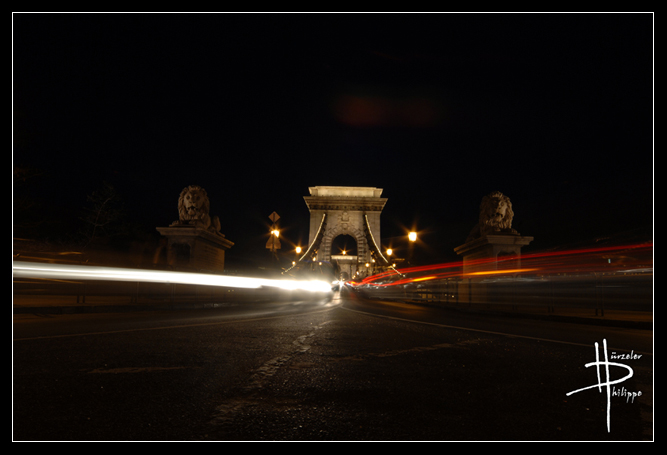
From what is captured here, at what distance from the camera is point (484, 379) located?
12.4 ft

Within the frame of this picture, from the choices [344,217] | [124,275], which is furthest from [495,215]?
[344,217]

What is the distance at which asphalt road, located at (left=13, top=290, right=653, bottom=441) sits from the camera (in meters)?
2.49

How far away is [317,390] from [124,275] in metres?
11.9

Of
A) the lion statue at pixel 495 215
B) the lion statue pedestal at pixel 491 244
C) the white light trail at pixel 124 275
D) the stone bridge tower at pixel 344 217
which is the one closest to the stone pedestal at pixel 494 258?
the lion statue pedestal at pixel 491 244

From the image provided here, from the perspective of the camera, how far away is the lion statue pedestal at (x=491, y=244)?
16969mm

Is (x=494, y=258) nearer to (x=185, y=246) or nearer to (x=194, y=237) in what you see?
(x=194, y=237)

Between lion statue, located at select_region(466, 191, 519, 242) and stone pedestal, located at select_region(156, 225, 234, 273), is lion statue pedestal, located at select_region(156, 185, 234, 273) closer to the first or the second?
stone pedestal, located at select_region(156, 225, 234, 273)

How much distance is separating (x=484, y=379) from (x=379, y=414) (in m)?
1.42

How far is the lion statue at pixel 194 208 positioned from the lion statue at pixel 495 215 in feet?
40.3

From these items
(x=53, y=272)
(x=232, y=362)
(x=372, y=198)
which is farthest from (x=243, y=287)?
(x=372, y=198)

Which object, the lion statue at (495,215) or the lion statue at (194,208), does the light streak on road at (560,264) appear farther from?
the lion statue at (194,208)

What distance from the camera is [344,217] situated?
7225 cm

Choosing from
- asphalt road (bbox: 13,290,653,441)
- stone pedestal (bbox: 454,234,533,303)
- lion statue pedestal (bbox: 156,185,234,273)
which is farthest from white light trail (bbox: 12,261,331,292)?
stone pedestal (bbox: 454,234,533,303)

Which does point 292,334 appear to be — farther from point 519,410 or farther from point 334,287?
point 334,287
